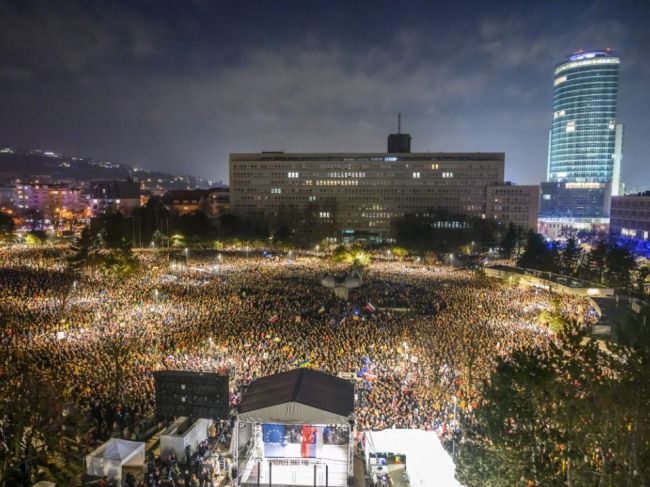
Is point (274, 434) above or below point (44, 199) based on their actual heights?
below

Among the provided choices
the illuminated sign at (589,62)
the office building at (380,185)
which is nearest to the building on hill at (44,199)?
the office building at (380,185)

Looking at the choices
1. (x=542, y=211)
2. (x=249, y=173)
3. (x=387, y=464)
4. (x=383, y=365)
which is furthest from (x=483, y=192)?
(x=387, y=464)

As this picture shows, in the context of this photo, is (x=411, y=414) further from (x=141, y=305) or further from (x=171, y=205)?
(x=171, y=205)

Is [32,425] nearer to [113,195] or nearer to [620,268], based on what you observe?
[620,268]

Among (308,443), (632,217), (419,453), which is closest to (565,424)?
(419,453)

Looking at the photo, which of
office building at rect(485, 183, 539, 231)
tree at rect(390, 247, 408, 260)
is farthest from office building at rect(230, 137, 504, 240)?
tree at rect(390, 247, 408, 260)

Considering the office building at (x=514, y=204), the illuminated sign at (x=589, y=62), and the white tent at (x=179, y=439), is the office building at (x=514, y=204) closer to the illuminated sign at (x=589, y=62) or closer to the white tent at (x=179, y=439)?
the illuminated sign at (x=589, y=62)

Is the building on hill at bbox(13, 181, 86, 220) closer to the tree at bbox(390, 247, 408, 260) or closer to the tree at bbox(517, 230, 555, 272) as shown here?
the tree at bbox(390, 247, 408, 260)
